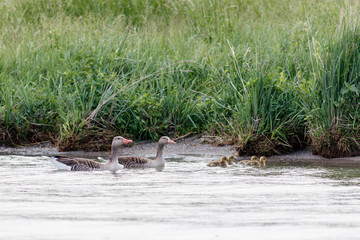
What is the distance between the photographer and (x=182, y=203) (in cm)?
799

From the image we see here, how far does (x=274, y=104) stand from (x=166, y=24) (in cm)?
702

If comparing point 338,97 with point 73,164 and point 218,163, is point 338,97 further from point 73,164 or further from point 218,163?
point 73,164

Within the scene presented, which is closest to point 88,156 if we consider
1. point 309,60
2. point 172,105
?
point 172,105

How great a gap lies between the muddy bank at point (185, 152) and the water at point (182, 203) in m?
0.95

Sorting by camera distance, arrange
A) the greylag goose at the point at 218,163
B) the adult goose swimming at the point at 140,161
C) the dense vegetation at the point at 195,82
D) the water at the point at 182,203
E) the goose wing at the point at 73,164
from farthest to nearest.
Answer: the dense vegetation at the point at 195,82
the adult goose swimming at the point at 140,161
the greylag goose at the point at 218,163
the goose wing at the point at 73,164
the water at the point at 182,203

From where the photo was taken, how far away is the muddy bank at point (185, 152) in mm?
11983

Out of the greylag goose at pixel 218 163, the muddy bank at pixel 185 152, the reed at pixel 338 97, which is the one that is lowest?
the muddy bank at pixel 185 152

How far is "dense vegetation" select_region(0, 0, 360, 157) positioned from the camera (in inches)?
470

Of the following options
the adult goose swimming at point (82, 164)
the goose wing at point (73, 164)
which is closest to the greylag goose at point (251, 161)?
the adult goose swimming at point (82, 164)

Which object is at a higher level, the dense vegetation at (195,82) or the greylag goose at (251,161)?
the dense vegetation at (195,82)

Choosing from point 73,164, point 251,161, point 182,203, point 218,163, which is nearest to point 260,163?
point 251,161

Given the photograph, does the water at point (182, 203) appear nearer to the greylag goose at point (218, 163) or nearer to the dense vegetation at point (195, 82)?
the greylag goose at point (218, 163)

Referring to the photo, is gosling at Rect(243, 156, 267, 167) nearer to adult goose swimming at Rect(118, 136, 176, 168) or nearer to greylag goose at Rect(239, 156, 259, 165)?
greylag goose at Rect(239, 156, 259, 165)

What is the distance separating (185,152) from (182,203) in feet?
17.4
